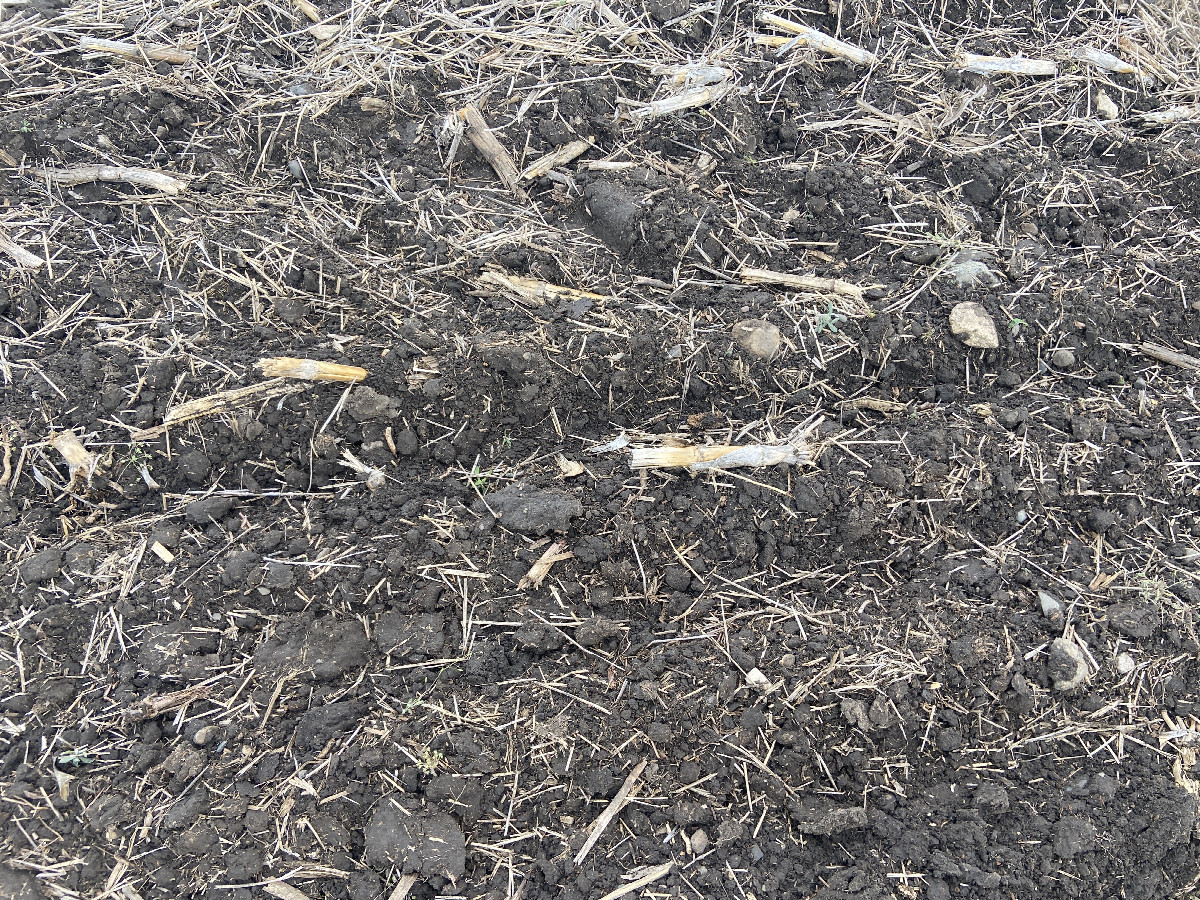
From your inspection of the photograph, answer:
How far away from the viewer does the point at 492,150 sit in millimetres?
3029

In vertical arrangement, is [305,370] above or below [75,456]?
above

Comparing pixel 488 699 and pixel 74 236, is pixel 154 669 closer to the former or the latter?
pixel 488 699

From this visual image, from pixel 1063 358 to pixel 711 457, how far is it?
156 centimetres

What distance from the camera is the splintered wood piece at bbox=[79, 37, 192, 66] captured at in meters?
3.09

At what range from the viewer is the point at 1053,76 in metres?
3.48

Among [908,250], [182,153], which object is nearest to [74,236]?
[182,153]

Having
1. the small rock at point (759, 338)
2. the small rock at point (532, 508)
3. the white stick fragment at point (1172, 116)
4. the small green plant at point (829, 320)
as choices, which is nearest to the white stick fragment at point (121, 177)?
the small rock at point (532, 508)

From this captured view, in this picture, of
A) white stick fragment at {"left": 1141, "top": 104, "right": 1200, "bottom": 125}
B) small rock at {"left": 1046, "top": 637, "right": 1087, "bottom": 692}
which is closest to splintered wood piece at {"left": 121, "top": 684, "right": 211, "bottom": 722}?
small rock at {"left": 1046, "top": 637, "right": 1087, "bottom": 692}

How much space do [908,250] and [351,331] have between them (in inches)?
88.7

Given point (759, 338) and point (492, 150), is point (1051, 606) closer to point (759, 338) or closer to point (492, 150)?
point (759, 338)

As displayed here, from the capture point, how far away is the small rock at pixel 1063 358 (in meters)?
2.82

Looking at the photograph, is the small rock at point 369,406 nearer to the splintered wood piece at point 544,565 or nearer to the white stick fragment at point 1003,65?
the splintered wood piece at point 544,565

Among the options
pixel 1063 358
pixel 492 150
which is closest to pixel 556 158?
pixel 492 150

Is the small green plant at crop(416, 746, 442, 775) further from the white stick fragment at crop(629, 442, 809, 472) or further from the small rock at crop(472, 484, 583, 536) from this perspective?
the white stick fragment at crop(629, 442, 809, 472)
